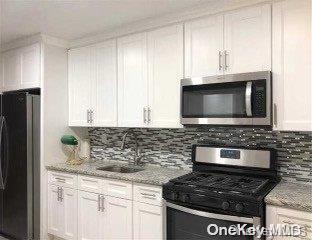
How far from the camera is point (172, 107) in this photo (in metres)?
2.49

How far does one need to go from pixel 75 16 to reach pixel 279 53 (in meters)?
1.78

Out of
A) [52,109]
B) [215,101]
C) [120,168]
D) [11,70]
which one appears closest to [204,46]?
[215,101]

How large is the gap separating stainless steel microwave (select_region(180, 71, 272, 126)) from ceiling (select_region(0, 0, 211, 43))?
0.68 metres

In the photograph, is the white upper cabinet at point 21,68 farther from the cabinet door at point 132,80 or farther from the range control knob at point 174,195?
the range control knob at point 174,195

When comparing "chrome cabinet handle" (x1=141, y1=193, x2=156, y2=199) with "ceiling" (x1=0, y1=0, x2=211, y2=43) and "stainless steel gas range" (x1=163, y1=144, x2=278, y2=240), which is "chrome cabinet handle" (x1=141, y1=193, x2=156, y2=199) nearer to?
"stainless steel gas range" (x1=163, y1=144, x2=278, y2=240)

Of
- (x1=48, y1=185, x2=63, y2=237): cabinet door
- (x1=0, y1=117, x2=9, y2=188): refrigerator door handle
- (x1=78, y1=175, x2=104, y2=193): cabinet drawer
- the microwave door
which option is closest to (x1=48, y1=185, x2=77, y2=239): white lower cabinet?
(x1=48, y1=185, x2=63, y2=237): cabinet door

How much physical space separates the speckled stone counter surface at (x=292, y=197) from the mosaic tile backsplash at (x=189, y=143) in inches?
9.2

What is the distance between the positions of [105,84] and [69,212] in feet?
4.60

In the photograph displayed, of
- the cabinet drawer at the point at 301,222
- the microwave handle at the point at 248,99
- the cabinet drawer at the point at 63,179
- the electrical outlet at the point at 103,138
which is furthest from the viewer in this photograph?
the electrical outlet at the point at 103,138

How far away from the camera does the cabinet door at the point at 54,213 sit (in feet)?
9.76

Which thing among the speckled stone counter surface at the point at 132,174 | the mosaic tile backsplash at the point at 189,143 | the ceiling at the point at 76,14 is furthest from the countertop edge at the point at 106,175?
the ceiling at the point at 76,14

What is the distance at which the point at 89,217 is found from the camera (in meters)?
2.73

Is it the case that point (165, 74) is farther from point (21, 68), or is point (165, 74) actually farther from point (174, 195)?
point (21, 68)

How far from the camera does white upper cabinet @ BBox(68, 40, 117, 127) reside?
2.94 m
